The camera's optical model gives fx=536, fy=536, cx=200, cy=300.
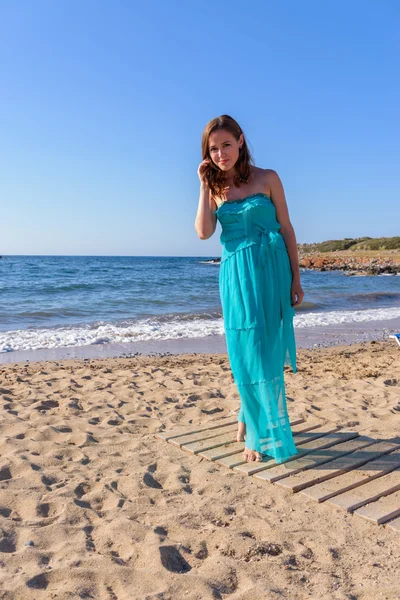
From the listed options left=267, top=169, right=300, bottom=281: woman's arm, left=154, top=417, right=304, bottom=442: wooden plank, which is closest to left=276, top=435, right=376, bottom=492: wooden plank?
left=154, top=417, right=304, bottom=442: wooden plank

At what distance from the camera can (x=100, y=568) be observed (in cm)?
247

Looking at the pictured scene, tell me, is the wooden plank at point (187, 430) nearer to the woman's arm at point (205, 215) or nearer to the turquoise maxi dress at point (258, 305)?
the turquoise maxi dress at point (258, 305)

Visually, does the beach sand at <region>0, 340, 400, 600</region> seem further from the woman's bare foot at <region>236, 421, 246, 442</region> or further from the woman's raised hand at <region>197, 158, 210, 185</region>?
the woman's raised hand at <region>197, 158, 210, 185</region>

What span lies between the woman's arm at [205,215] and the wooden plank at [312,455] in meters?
1.64

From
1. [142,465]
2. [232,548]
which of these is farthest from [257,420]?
[232,548]

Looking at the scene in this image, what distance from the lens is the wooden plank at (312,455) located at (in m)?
3.53

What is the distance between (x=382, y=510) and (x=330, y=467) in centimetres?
60

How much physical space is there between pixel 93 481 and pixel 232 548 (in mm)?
1206

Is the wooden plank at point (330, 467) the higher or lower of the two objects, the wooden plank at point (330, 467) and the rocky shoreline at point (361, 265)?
the lower

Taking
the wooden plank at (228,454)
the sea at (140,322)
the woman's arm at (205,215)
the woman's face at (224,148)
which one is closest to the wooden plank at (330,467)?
the wooden plank at (228,454)

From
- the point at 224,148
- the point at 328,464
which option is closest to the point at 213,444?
the point at 328,464

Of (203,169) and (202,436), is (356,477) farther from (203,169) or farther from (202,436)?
(203,169)

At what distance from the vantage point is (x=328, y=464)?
12.0ft

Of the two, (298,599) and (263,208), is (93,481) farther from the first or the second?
(263,208)
